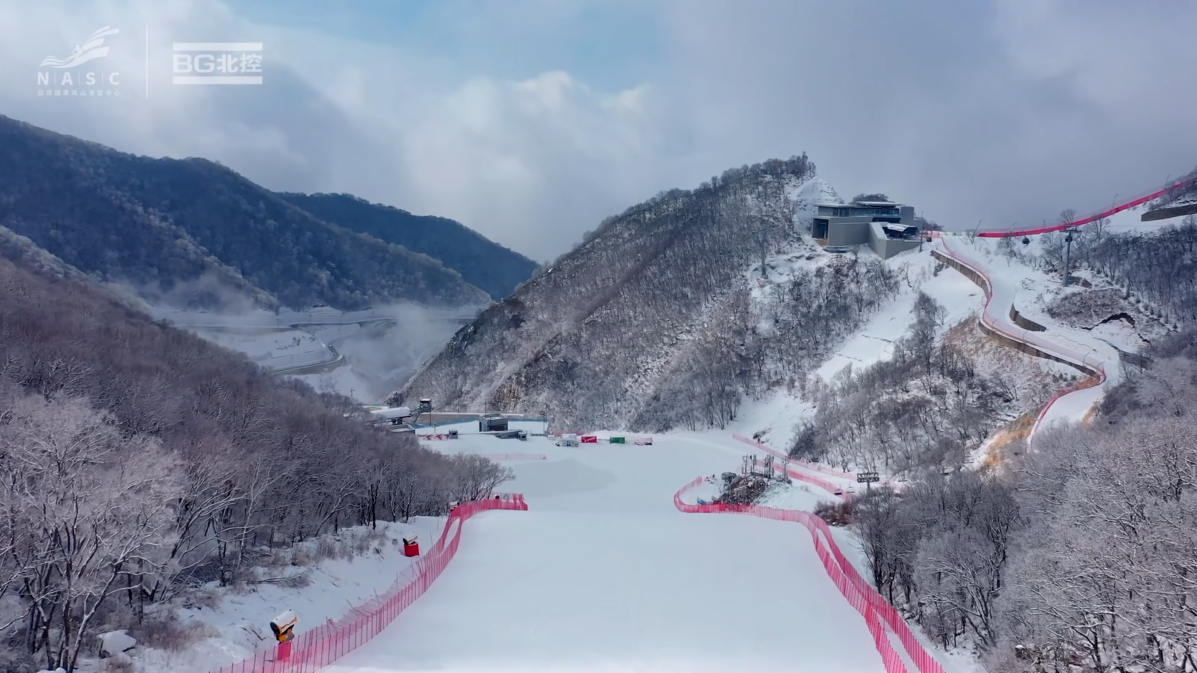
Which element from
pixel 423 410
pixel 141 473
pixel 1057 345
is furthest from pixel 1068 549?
pixel 423 410

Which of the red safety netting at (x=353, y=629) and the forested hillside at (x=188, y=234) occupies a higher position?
the forested hillside at (x=188, y=234)

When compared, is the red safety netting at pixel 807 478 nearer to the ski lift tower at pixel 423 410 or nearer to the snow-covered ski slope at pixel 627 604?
the snow-covered ski slope at pixel 627 604

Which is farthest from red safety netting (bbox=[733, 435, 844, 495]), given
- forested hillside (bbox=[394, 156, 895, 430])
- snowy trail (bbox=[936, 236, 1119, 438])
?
snowy trail (bbox=[936, 236, 1119, 438])

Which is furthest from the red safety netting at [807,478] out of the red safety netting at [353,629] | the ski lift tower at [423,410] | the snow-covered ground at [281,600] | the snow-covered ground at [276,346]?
the snow-covered ground at [276,346]

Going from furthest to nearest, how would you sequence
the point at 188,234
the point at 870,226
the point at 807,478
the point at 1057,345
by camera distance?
the point at 188,234
the point at 870,226
the point at 807,478
the point at 1057,345

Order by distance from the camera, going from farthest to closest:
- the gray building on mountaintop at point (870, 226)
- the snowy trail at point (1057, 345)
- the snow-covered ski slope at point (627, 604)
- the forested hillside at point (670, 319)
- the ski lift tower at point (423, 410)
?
the gray building on mountaintop at point (870, 226), the ski lift tower at point (423, 410), the forested hillside at point (670, 319), the snowy trail at point (1057, 345), the snow-covered ski slope at point (627, 604)

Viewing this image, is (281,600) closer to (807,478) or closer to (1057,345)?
(807,478)

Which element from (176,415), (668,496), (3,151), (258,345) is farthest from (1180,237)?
(3,151)
